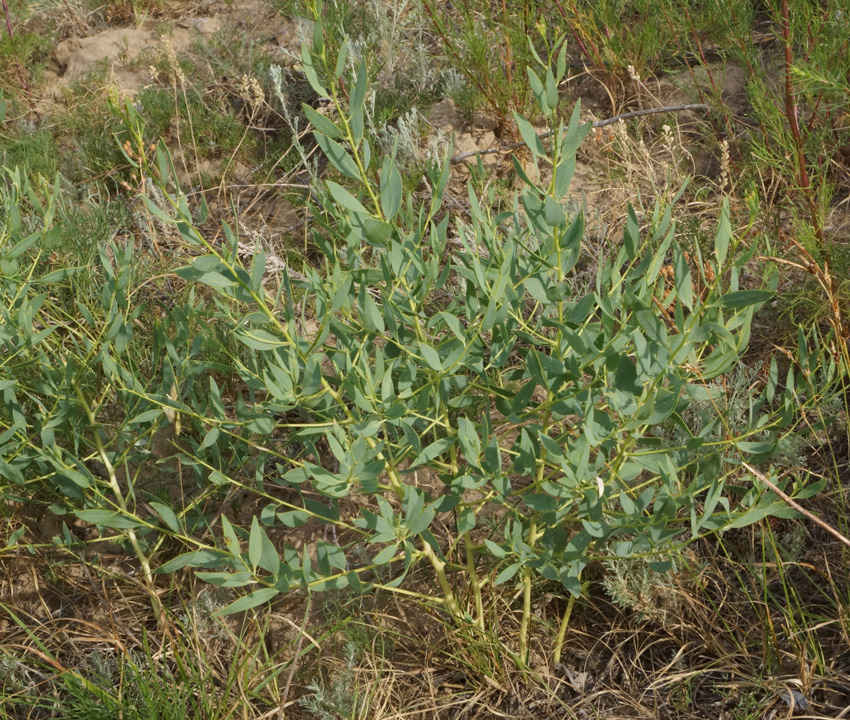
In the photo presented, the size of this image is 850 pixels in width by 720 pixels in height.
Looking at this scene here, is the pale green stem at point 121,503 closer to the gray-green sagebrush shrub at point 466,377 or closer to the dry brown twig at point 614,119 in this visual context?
the gray-green sagebrush shrub at point 466,377

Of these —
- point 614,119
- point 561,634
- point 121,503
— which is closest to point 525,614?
point 561,634

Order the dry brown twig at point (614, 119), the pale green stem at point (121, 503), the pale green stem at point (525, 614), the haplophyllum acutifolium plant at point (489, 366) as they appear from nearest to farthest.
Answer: the haplophyllum acutifolium plant at point (489, 366) < the pale green stem at point (525, 614) < the pale green stem at point (121, 503) < the dry brown twig at point (614, 119)

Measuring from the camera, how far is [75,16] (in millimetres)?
4496

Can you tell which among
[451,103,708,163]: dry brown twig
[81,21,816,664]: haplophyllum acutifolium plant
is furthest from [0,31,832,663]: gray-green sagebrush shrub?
[451,103,708,163]: dry brown twig

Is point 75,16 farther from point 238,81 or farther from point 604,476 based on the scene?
point 604,476

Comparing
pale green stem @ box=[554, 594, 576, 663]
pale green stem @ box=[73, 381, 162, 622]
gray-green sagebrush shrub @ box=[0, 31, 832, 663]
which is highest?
gray-green sagebrush shrub @ box=[0, 31, 832, 663]

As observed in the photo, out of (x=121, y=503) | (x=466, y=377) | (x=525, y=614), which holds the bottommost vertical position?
(x=525, y=614)

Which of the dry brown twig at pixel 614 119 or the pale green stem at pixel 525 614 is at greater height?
the dry brown twig at pixel 614 119

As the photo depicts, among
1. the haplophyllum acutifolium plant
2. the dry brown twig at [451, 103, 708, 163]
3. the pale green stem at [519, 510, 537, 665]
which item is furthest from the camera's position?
the dry brown twig at [451, 103, 708, 163]

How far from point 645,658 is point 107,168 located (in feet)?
9.49

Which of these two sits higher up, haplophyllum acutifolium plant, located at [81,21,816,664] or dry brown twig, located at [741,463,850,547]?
haplophyllum acutifolium plant, located at [81,21,816,664]

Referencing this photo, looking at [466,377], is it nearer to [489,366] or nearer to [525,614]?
[489,366]

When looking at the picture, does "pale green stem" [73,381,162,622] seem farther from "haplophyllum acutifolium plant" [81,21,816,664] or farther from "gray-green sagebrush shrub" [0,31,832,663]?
"haplophyllum acutifolium plant" [81,21,816,664]

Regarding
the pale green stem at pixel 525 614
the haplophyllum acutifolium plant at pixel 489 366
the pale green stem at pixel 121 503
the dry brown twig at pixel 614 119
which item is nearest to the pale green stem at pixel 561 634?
the pale green stem at pixel 525 614
